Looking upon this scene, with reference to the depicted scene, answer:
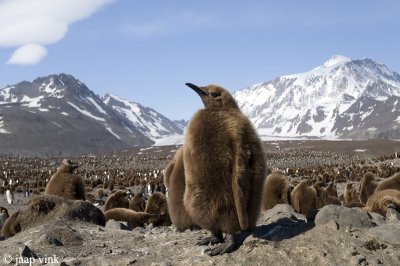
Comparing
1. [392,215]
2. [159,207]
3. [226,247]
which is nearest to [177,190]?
[226,247]

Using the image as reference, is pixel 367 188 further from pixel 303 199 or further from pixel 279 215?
pixel 279 215

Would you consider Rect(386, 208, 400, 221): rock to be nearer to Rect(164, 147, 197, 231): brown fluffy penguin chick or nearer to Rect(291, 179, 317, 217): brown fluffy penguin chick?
Rect(164, 147, 197, 231): brown fluffy penguin chick

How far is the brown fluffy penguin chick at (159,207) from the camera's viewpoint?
937 cm

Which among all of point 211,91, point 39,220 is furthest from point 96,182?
point 211,91

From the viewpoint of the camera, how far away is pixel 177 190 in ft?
18.5

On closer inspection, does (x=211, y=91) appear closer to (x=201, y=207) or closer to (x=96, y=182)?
(x=201, y=207)

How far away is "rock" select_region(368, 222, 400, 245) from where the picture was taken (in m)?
4.71

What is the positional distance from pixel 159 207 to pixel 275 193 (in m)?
2.23

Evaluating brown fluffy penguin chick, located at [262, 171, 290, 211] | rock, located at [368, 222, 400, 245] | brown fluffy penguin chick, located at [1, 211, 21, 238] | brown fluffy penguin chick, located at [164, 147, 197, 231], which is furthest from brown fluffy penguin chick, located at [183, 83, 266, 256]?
brown fluffy penguin chick, located at [1, 211, 21, 238]

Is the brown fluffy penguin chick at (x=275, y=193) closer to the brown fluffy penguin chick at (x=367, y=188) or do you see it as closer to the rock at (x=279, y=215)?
the rock at (x=279, y=215)

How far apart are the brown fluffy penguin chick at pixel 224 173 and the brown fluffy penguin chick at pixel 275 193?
441 cm

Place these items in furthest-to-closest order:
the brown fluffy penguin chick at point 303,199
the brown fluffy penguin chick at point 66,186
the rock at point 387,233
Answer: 1. the brown fluffy penguin chick at point 303,199
2. the brown fluffy penguin chick at point 66,186
3. the rock at point 387,233

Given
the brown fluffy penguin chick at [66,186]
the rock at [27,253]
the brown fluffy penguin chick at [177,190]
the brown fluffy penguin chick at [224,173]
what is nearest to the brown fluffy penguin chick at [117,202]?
the brown fluffy penguin chick at [66,186]

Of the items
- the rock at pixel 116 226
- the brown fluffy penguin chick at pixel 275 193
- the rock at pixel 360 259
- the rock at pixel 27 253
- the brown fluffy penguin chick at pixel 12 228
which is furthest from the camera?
the brown fluffy penguin chick at pixel 275 193
